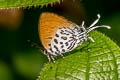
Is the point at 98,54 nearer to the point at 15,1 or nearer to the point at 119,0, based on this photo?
the point at 15,1

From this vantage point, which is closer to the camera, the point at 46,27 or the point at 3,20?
the point at 46,27

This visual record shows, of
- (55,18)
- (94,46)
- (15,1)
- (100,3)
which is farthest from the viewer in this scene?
(100,3)

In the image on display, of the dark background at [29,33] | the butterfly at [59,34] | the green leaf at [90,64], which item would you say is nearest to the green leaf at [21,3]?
the butterfly at [59,34]

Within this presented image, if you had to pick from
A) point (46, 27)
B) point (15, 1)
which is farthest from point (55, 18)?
point (15, 1)

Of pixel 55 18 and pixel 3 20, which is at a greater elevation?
pixel 3 20

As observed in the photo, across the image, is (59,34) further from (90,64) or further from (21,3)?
(21,3)

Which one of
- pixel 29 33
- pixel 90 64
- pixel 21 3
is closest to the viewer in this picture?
pixel 21 3

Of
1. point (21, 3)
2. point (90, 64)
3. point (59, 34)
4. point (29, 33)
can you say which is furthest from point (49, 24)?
point (29, 33)
